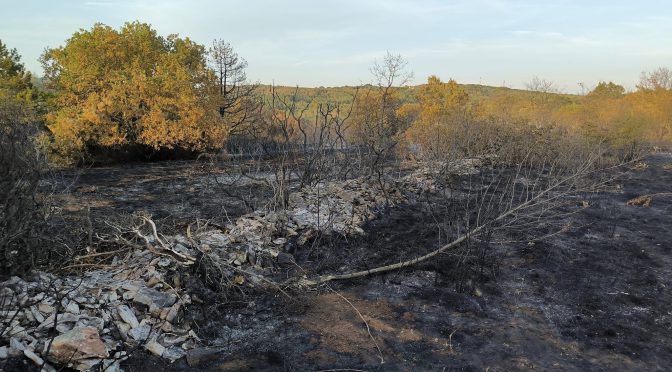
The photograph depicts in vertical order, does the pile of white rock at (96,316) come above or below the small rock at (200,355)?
above

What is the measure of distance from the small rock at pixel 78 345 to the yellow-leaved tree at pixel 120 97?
650 inches

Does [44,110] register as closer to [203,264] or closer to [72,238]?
[72,238]

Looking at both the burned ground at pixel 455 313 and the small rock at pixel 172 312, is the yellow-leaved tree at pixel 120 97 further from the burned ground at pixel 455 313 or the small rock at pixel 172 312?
the small rock at pixel 172 312

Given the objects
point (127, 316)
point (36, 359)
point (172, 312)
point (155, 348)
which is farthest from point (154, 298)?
point (36, 359)

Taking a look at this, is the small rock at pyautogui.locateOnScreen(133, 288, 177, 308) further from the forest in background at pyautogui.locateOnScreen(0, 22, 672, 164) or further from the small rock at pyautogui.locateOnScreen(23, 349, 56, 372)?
the forest in background at pyautogui.locateOnScreen(0, 22, 672, 164)

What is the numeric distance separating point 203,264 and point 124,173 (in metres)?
13.6

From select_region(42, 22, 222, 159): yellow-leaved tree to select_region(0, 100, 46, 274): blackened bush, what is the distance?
1510cm

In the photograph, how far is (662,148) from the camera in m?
29.5

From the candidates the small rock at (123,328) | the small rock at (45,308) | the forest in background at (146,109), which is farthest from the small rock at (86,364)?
the forest in background at (146,109)

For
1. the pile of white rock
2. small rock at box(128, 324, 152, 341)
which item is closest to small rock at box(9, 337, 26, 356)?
the pile of white rock

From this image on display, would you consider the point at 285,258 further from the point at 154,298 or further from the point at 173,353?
the point at 173,353

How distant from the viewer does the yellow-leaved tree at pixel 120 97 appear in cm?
1867

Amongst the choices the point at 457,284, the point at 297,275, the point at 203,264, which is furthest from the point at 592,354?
the point at 203,264

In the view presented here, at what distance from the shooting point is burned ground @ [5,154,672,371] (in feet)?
15.2
